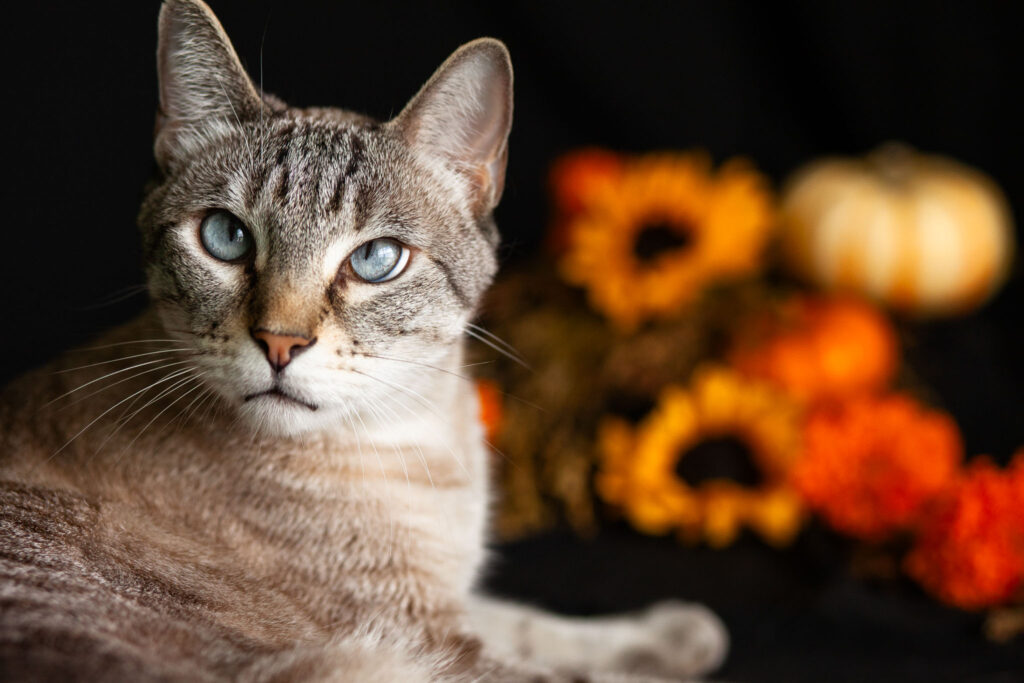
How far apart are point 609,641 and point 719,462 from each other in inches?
21.3

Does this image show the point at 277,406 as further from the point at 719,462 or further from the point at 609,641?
the point at 719,462

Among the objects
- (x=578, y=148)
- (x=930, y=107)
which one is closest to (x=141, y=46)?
(x=578, y=148)

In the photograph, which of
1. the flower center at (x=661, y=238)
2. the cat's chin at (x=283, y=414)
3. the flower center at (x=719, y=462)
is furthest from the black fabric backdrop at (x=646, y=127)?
the cat's chin at (x=283, y=414)

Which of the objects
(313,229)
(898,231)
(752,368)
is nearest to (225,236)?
(313,229)

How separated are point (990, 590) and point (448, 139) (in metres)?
1.55

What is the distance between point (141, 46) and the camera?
7.23 feet

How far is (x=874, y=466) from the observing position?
240 cm

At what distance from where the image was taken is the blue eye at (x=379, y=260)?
5.23 ft

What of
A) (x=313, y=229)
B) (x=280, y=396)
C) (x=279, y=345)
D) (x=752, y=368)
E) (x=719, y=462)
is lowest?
(x=719, y=462)

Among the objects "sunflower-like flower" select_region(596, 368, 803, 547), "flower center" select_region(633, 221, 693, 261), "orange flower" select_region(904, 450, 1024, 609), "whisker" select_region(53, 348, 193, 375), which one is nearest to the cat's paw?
"sunflower-like flower" select_region(596, 368, 803, 547)

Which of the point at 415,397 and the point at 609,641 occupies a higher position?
the point at 415,397

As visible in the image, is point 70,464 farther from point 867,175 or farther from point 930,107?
point 930,107

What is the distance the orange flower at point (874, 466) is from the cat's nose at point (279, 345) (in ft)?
4.68

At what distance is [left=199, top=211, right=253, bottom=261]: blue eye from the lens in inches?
62.5
